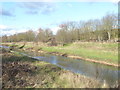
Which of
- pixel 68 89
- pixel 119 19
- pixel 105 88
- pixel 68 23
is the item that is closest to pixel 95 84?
pixel 105 88

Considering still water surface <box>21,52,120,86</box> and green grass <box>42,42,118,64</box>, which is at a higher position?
green grass <box>42,42,118,64</box>

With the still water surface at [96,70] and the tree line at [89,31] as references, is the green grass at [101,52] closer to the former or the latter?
the still water surface at [96,70]

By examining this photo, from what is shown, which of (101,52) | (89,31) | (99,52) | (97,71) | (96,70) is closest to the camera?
(97,71)

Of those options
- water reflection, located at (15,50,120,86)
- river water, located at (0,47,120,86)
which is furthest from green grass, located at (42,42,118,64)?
water reflection, located at (15,50,120,86)

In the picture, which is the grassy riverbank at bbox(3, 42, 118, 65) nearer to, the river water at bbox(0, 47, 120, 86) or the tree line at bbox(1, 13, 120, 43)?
the river water at bbox(0, 47, 120, 86)

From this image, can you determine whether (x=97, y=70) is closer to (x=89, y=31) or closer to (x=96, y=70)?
(x=96, y=70)

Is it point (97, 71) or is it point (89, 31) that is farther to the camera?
point (89, 31)

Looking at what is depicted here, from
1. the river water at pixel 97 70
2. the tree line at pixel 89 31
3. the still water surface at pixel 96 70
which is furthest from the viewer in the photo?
the tree line at pixel 89 31

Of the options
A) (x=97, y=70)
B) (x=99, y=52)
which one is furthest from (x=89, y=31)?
(x=97, y=70)

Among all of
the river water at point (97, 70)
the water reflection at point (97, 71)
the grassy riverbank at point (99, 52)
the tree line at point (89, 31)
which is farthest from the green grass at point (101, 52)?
the tree line at point (89, 31)

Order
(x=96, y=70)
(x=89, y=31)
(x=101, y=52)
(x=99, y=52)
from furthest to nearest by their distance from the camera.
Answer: (x=89, y=31)
(x=99, y=52)
(x=101, y=52)
(x=96, y=70)

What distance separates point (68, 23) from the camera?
61.6 meters

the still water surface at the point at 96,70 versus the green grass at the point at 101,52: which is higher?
the green grass at the point at 101,52

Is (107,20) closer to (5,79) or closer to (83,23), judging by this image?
(83,23)
